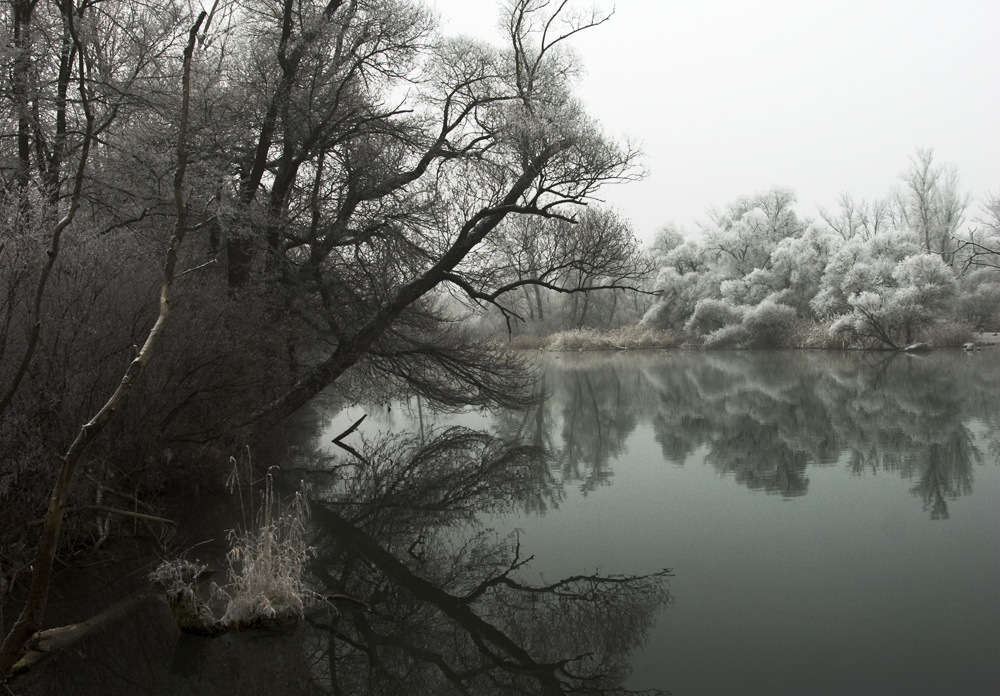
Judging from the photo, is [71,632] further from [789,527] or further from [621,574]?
[789,527]

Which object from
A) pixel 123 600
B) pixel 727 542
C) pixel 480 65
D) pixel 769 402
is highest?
pixel 480 65

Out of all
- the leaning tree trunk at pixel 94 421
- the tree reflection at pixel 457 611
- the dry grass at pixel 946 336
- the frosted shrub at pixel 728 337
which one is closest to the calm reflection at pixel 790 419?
the tree reflection at pixel 457 611

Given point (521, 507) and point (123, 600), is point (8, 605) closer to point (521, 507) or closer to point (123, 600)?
point (123, 600)

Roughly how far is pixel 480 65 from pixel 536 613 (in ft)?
39.4

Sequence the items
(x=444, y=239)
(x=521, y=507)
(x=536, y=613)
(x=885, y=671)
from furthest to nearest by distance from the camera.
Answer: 1. (x=444, y=239)
2. (x=521, y=507)
3. (x=536, y=613)
4. (x=885, y=671)

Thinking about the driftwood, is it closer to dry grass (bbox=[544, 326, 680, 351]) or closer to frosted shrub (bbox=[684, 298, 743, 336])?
frosted shrub (bbox=[684, 298, 743, 336])

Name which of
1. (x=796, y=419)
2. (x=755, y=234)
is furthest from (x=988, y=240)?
(x=796, y=419)

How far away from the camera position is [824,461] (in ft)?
40.2

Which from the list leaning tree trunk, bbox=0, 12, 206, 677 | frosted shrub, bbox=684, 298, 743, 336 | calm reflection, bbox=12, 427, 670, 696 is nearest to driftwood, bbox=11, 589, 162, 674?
calm reflection, bbox=12, 427, 670, 696

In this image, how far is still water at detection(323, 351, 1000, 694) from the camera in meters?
5.61

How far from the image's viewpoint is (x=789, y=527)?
29.0 feet

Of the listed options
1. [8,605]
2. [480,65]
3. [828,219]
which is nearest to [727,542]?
[8,605]

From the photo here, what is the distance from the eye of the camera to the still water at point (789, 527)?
5.61 metres

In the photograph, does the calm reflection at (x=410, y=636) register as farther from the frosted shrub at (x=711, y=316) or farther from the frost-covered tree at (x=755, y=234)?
the frost-covered tree at (x=755, y=234)
